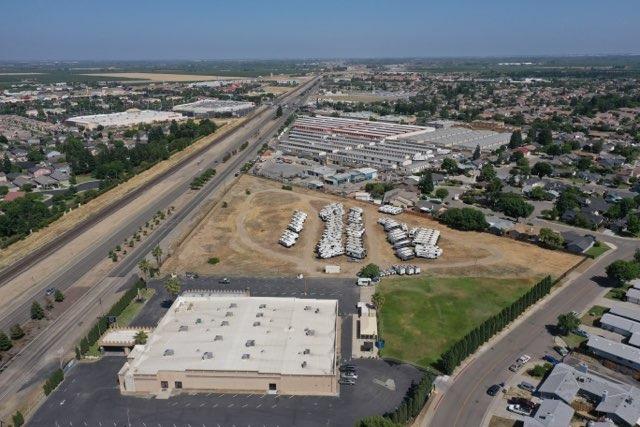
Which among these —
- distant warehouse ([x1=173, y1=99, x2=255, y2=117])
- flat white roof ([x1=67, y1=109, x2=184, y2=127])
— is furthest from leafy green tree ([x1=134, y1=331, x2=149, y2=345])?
distant warehouse ([x1=173, y1=99, x2=255, y2=117])

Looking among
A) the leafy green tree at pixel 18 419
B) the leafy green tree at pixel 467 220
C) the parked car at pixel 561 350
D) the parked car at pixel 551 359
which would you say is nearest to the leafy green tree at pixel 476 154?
the leafy green tree at pixel 467 220

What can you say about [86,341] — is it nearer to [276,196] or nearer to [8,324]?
[8,324]

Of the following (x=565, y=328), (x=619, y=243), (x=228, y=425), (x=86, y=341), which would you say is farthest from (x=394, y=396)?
(x=619, y=243)

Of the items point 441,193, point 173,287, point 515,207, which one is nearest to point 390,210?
point 441,193

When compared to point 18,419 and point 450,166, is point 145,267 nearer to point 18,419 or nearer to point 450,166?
point 18,419

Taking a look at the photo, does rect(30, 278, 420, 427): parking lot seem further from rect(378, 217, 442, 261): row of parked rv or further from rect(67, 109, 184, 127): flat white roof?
rect(67, 109, 184, 127): flat white roof
